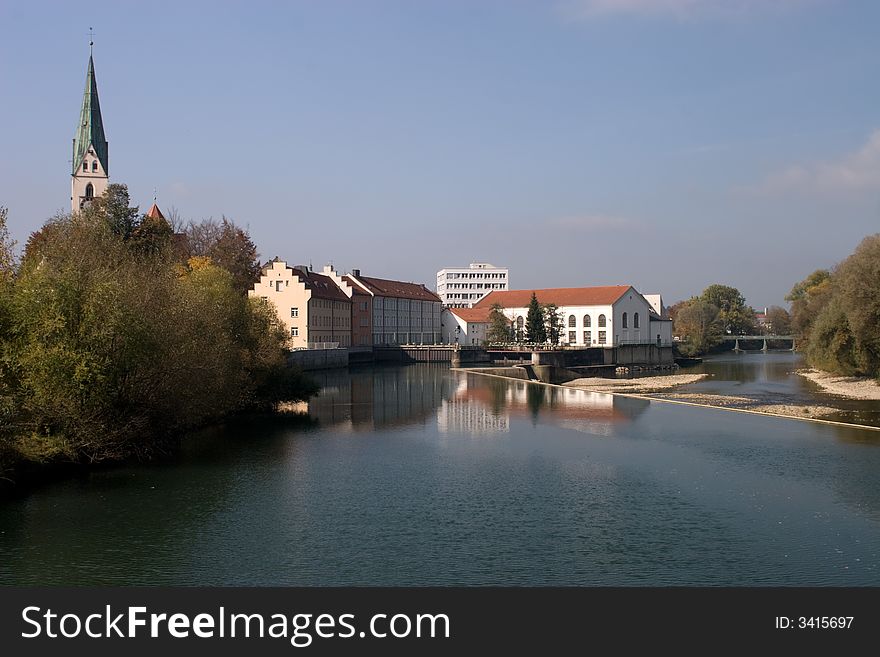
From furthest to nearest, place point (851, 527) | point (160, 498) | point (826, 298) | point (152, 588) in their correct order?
point (826, 298) < point (160, 498) < point (851, 527) < point (152, 588)

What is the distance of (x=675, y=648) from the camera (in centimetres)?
1263

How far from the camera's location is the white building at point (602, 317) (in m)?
→ 96.4

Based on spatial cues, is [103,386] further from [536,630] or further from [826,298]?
[826,298]

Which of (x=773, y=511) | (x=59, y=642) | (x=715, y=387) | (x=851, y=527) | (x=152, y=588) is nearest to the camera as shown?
(x=59, y=642)

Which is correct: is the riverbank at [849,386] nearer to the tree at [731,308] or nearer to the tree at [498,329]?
the tree at [498,329]

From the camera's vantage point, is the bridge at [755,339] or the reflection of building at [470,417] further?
the bridge at [755,339]

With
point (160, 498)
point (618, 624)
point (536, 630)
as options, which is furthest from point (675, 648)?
point (160, 498)

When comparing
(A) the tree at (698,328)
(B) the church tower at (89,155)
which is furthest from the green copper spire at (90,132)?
(A) the tree at (698,328)

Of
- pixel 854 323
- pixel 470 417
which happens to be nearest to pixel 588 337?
pixel 854 323

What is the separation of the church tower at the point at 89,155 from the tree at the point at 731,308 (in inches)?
4175

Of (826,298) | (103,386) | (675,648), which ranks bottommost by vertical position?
(675,648)

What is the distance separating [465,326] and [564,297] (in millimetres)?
14057

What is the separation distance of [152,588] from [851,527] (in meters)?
15.3

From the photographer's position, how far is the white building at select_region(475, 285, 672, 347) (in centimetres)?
9644
